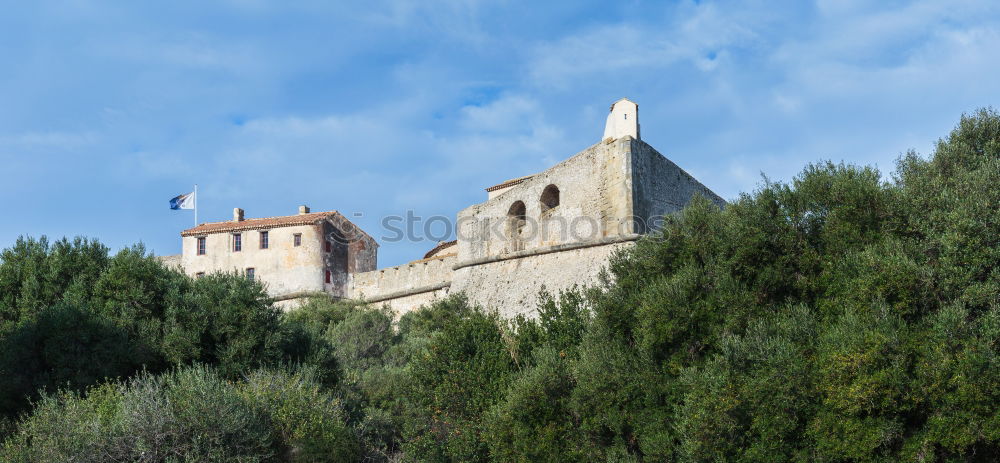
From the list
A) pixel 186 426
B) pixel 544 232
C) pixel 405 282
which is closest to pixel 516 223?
pixel 544 232

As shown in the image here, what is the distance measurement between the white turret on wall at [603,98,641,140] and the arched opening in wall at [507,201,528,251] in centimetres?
391

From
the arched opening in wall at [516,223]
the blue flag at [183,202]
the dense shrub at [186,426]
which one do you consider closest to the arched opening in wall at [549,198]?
the arched opening in wall at [516,223]

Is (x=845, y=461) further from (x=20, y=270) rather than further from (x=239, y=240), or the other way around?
(x=239, y=240)

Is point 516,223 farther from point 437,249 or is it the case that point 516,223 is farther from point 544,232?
point 437,249

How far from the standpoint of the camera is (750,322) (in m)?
16.4

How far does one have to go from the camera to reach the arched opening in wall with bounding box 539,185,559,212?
98.3 ft

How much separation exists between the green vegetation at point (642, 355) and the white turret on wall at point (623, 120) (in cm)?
988

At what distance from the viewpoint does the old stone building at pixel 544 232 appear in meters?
27.1

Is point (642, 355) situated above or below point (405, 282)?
below

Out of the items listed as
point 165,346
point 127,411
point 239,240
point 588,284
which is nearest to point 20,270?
point 165,346

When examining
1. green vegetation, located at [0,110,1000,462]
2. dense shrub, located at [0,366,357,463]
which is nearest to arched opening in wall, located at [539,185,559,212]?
green vegetation, located at [0,110,1000,462]

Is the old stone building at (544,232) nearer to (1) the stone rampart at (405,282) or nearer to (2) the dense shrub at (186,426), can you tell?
(1) the stone rampart at (405,282)

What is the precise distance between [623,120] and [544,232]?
185 inches

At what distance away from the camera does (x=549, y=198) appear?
30.3 metres
